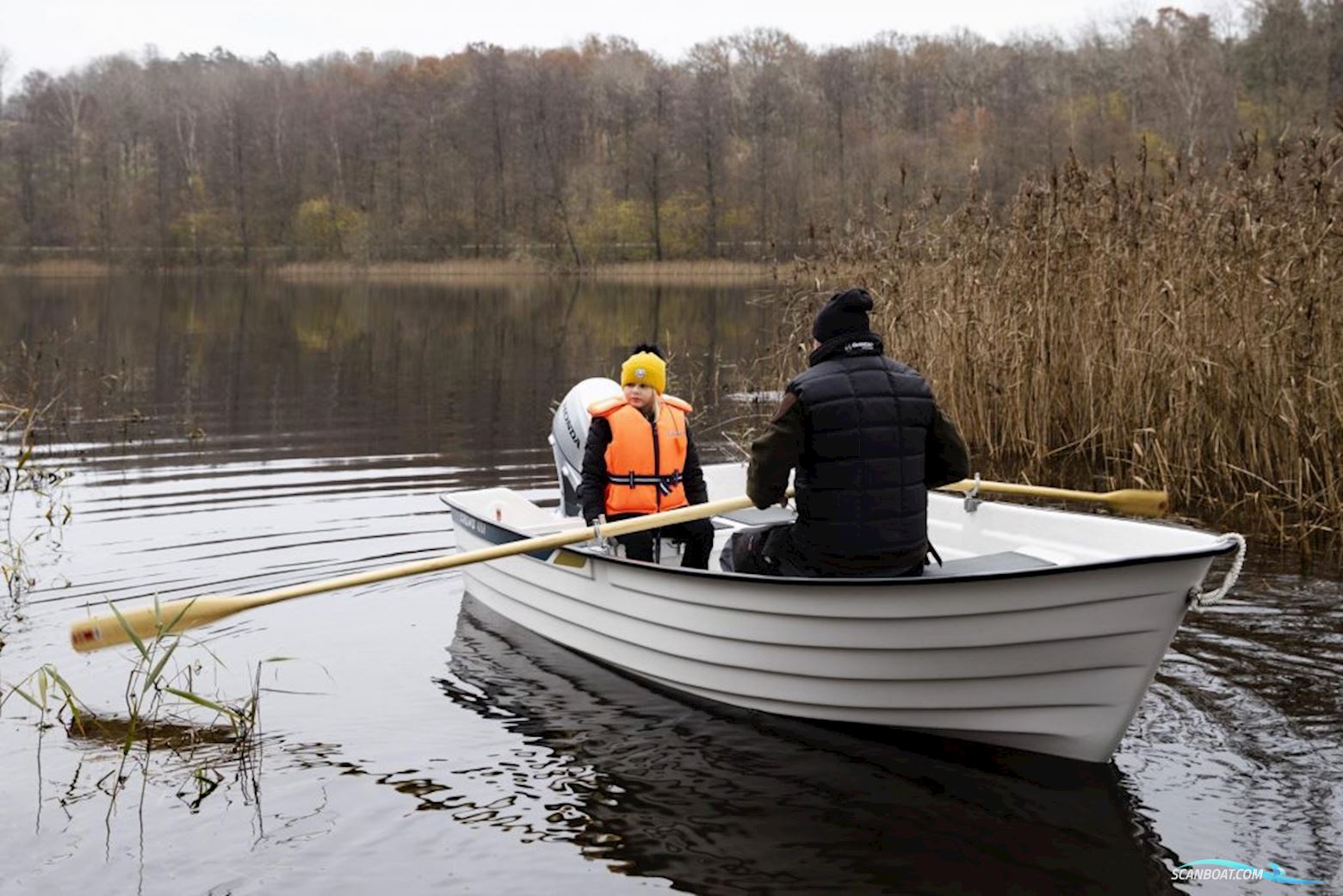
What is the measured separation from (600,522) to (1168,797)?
2714 mm

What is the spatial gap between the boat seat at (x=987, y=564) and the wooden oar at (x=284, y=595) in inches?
33.5

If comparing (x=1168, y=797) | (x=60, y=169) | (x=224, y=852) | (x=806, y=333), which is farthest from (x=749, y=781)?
(x=60, y=169)

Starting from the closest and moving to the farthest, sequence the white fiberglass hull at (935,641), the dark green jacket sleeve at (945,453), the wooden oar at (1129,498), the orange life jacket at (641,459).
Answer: the white fiberglass hull at (935,641) → the dark green jacket sleeve at (945,453) → the wooden oar at (1129,498) → the orange life jacket at (641,459)

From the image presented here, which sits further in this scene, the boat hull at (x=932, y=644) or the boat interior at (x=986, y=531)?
the boat interior at (x=986, y=531)

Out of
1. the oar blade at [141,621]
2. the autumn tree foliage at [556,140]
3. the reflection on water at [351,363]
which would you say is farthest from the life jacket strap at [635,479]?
the autumn tree foliage at [556,140]

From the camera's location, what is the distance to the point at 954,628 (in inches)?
206

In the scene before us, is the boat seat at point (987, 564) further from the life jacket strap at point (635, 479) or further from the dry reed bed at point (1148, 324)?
the dry reed bed at point (1148, 324)

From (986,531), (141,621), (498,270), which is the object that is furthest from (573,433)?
(498,270)

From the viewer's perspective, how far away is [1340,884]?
430 centimetres

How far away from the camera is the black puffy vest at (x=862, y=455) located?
5.30m

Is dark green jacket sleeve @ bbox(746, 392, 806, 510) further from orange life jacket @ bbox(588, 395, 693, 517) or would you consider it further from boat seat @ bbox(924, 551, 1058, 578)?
orange life jacket @ bbox(588, 395, 693, 517)

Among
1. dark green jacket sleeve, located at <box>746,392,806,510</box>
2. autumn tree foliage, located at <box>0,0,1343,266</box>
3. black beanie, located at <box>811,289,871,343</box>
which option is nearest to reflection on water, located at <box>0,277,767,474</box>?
dark green jacket sleeve, located at <box>746,392,806,510</box>

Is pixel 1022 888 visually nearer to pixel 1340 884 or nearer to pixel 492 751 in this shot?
pixel 1340 884

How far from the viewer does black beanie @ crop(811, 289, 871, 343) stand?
17.5ft
